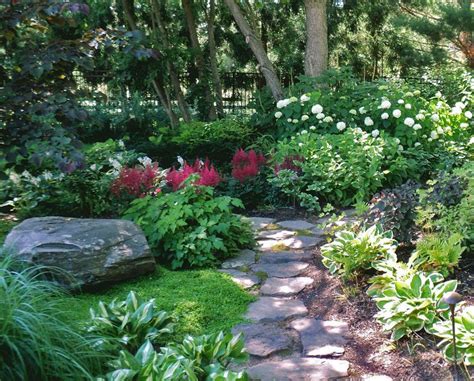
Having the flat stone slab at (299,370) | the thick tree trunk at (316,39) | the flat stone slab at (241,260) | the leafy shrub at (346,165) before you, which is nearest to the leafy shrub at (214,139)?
the leafy shrub at (346,165)

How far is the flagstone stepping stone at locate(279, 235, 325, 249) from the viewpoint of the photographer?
483cm

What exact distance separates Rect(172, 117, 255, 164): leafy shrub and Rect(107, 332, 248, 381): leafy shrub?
5.27 m

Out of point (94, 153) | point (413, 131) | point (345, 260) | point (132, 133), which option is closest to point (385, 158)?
point (413, 131)

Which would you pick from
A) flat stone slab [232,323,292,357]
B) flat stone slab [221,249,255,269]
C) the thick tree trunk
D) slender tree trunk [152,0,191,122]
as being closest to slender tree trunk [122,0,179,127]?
slender tree trunk [152,0,191,122]

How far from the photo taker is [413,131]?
23.3 feet


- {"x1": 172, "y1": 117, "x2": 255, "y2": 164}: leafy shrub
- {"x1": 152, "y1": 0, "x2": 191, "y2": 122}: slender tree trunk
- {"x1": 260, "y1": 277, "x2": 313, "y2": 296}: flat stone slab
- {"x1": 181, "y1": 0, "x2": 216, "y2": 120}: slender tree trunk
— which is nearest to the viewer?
{"x1": 260, "y1": 277, "x2": 313, "y2": 296}: flat stone slab

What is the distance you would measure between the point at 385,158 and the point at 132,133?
19.6ft

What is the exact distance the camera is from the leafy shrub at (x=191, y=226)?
14.5ft

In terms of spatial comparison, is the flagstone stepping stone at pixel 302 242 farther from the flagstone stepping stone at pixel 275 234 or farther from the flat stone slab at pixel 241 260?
the flat stone slab at pixel 241 260

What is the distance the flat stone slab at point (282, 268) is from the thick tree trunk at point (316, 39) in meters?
5.14

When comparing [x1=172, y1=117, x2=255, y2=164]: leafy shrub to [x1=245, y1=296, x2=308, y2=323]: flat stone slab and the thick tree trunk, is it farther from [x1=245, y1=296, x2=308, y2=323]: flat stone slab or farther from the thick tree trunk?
[x1=245, y1=296, x2=308, y2=323]: flat stone slab

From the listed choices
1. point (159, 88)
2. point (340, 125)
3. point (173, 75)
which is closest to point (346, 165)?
point (340, 125)

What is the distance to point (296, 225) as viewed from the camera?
543 centimetres

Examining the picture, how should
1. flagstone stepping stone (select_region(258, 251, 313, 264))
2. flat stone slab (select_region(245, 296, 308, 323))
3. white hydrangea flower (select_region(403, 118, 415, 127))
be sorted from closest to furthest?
flat stone slab (select_region(245, 296, 308, 323)), flagstone stepping stone (select_region(258, 251, 313, 264)), white hydrangea flower (select_region(403, 118, 415, 127))
